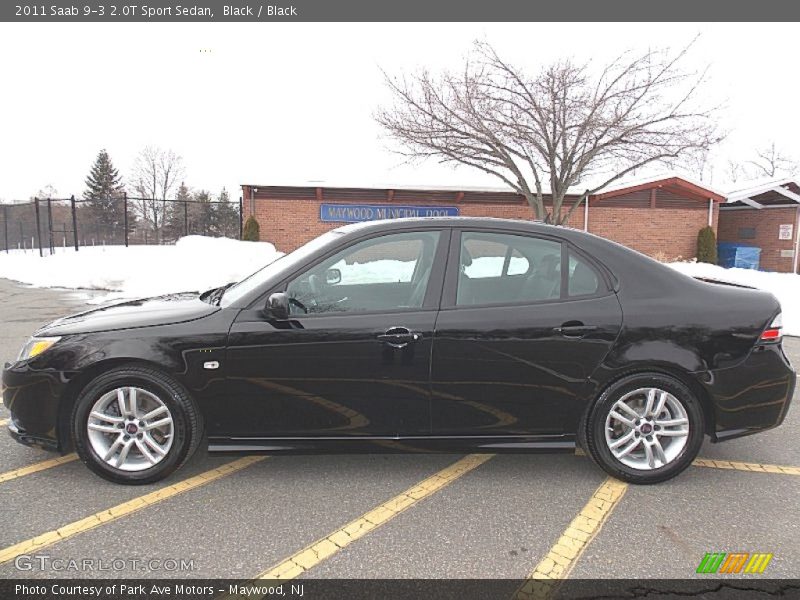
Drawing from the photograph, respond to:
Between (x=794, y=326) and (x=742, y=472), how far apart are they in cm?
696

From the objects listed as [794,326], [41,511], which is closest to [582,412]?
[41,511]

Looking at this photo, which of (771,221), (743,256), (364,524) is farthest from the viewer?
(771,221)

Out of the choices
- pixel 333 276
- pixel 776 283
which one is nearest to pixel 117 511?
pixel 333 276

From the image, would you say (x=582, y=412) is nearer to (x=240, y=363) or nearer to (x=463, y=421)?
(x=463, y=421)

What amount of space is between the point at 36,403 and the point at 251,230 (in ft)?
51.7

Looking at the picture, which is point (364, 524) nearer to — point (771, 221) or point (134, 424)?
point (134, 424)

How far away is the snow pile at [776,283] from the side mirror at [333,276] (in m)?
Result: 6.00

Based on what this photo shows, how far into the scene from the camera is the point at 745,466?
3.41 metres

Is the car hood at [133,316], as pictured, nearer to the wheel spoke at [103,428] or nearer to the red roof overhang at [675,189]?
the wheel spoke at [103,428]

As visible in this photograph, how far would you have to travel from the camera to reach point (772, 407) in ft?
10.5

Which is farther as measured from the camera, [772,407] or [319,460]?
[319,460]

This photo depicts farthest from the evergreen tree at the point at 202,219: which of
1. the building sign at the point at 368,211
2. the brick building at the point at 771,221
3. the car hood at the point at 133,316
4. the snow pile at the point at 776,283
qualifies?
the car hood at the point at 133,316

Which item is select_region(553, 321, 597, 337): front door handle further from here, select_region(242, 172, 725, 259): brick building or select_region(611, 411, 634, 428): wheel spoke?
select_region(242, 172, 725, 259): brick building

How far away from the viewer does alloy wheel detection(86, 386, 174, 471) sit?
299cm
